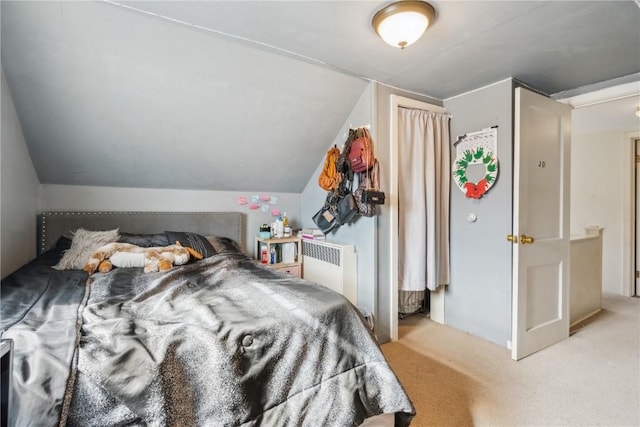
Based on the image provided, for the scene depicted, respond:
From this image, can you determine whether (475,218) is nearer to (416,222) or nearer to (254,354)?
(416,222)

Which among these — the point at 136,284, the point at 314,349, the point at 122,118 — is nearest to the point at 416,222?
the point at 314,349

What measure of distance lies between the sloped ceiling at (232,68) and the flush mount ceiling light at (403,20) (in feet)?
0.21

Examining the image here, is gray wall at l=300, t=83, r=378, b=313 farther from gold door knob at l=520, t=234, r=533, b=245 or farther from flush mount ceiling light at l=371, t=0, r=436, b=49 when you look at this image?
gold door knob at l=520, t=234, r=533, b=245

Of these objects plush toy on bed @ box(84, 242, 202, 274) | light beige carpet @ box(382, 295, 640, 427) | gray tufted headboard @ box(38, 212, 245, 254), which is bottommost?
light beige carpet @ box(382, 295, 640, 427)

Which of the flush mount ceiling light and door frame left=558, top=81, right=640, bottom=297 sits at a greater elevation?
the flush mount ceiling light

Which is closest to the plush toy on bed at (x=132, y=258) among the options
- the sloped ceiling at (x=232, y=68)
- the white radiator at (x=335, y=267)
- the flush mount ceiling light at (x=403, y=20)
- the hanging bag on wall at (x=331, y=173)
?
the sloped ceiling at (x=232, y=68)

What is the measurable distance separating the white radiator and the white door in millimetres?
1225

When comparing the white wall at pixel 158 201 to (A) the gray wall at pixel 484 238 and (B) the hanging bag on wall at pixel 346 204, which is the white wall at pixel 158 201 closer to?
(B) the hanging bag on wall at pixel 346 204

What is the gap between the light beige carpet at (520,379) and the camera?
1.58 metres

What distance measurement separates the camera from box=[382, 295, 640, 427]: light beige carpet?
1582mm

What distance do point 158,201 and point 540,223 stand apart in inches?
133

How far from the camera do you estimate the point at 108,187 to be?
2639 mm

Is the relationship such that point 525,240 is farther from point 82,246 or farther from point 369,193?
point 82,246

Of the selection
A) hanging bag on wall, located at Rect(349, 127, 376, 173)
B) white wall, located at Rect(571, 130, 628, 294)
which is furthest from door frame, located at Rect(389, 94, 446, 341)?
white wall, located at Rect(571, 130, 628, 294)
